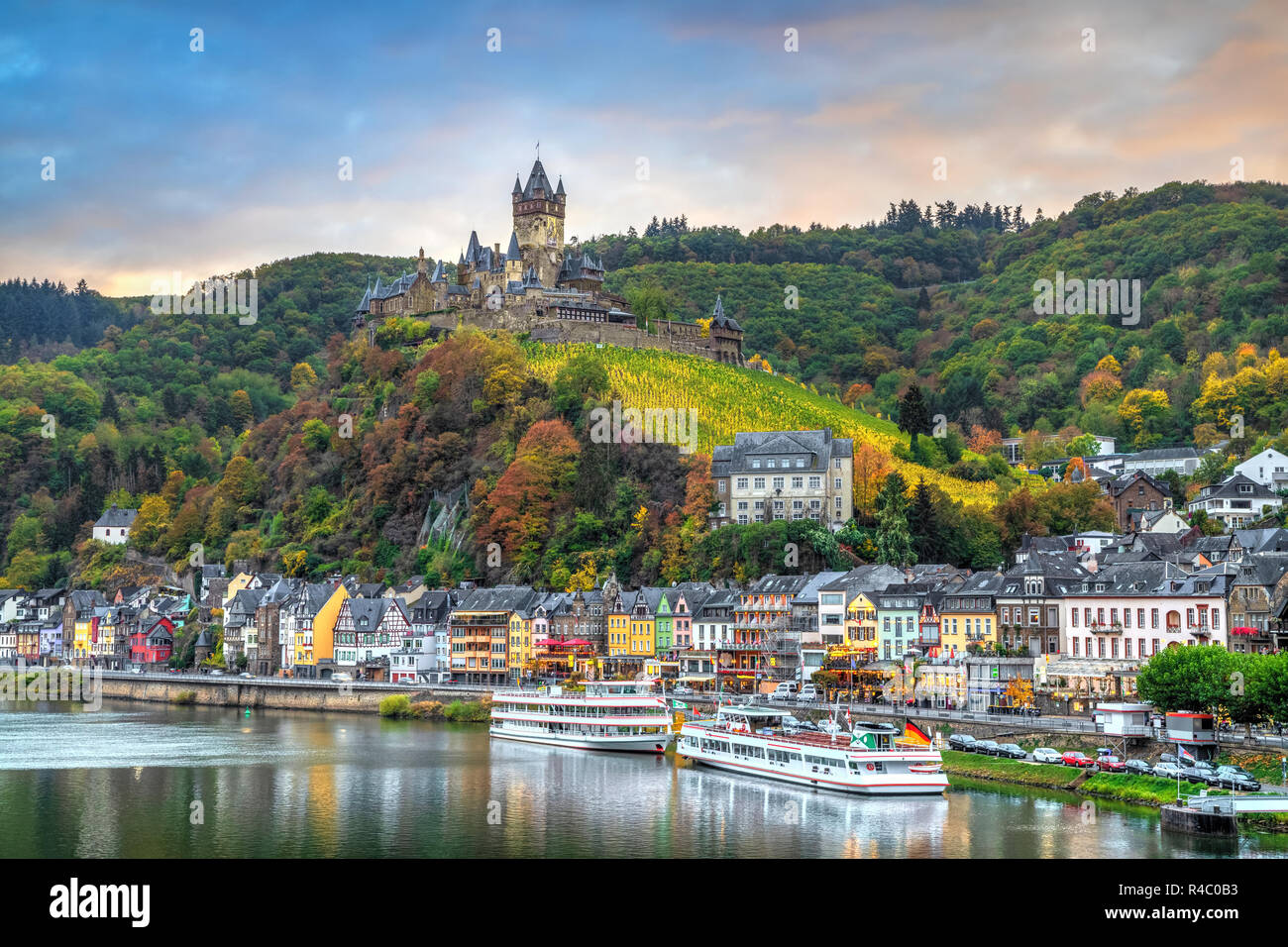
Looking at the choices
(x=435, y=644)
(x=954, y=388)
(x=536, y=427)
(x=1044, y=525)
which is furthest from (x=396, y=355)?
(x=1044, y=525)

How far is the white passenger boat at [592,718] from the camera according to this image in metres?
68.6

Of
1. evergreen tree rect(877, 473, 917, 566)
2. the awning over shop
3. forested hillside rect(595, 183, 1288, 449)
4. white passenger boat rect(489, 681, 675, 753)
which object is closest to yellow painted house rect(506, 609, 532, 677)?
white passenger boat rect(489, 681, 675, 753)

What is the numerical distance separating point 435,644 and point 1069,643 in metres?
43.6

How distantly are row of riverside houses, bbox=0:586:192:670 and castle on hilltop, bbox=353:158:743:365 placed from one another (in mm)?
33893

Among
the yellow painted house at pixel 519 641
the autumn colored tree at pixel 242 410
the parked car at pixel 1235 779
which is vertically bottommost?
the parked car at pixel 1235 779

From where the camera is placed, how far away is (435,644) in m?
97.3

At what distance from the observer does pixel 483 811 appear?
49.8 metres

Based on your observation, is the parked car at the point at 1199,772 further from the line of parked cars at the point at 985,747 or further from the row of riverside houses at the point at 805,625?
the row of riverside houses at the point at 805,625

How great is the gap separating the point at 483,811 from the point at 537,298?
83.0 metres

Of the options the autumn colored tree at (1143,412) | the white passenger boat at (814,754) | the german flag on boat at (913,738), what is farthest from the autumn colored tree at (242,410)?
the german flag on boat at (913,738)

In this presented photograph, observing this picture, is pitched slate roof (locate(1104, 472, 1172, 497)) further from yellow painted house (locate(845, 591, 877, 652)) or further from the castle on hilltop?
the castle on hilltop

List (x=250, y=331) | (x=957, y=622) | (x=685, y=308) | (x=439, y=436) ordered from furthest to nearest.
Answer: (x=250, y=331) < (x=685, y=308) < (x=439, y=436) < (x=957, y=622)

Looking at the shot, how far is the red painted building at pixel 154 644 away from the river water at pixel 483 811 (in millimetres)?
46155
